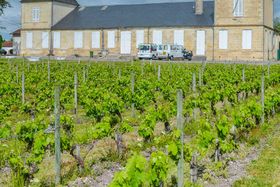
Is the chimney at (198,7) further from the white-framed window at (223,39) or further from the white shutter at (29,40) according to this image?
the white shutter at (29,40)

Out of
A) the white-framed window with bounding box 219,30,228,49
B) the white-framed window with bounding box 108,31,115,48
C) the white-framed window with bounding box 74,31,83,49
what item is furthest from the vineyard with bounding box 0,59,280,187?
the white-framed window with bounding box 74,31,83,49

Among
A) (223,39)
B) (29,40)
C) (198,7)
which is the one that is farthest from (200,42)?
(29,40)

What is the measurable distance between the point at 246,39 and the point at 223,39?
2.21 meters

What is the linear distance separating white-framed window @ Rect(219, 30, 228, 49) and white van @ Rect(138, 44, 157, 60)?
6.44 meters

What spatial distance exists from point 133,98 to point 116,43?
143 ft

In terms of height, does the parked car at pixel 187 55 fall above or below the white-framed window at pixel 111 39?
below

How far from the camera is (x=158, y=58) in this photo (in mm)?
49281

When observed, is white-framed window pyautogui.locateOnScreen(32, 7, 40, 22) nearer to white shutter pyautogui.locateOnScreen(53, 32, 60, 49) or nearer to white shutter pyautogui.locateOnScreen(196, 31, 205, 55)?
white shutter pyautogui.locateOnScreen(53, 32, 60, 49)

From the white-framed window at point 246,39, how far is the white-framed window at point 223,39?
1.63m

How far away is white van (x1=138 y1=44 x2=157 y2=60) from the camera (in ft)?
161

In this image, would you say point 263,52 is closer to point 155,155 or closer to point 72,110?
point 72,110

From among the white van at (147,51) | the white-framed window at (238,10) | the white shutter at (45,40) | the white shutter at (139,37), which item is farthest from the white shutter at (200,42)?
the white shutter at (45,40)

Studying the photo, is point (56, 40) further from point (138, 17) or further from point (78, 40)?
point (138, 17)

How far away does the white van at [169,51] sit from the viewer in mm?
49094
